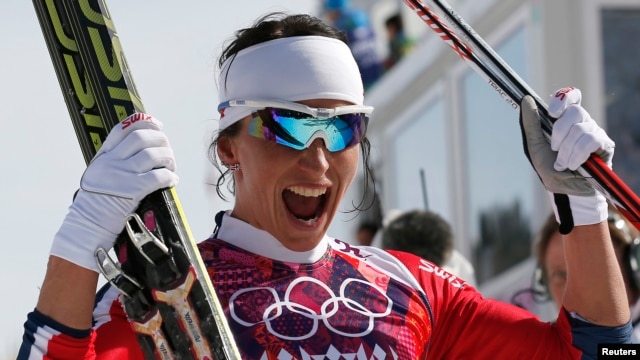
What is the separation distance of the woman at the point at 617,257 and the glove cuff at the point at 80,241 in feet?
8.53

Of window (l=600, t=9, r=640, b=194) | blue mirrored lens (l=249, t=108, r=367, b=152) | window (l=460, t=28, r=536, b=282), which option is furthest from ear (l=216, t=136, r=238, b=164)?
window (l=460, t=28, r=536, b=282)

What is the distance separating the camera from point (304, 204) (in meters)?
3.88

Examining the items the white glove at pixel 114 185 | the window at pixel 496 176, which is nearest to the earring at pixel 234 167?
the white glove at pixel 114 185

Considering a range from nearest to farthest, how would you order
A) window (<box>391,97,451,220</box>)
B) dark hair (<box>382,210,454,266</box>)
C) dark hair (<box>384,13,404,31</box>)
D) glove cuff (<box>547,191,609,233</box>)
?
1. glove cuff (<box>547,191,609,233</box>)
2. dark hair (<box>382,210,454,266</box>)
3. window (<box>391,97,451,220</box>)
4. dark hair (<box>384,13,404,31</box>)

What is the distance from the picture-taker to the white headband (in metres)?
3.87

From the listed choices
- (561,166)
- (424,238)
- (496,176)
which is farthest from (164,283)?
(496,176)

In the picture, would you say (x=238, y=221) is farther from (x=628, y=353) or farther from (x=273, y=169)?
(x=628, y=353)

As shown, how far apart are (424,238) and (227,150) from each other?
255 centimetres

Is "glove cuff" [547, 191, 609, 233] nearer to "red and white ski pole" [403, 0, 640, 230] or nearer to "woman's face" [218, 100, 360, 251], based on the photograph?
"red and white ski pole" [403, 0, 640, 230]

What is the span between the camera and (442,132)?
12.2 m

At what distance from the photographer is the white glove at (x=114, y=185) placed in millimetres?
3223

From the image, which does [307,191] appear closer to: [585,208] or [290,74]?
[290,74]

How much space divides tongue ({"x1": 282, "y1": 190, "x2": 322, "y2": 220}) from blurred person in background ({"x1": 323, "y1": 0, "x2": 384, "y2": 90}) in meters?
8.96

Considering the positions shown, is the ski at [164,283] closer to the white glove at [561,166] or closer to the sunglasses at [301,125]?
the sunglasses at [301,125]
